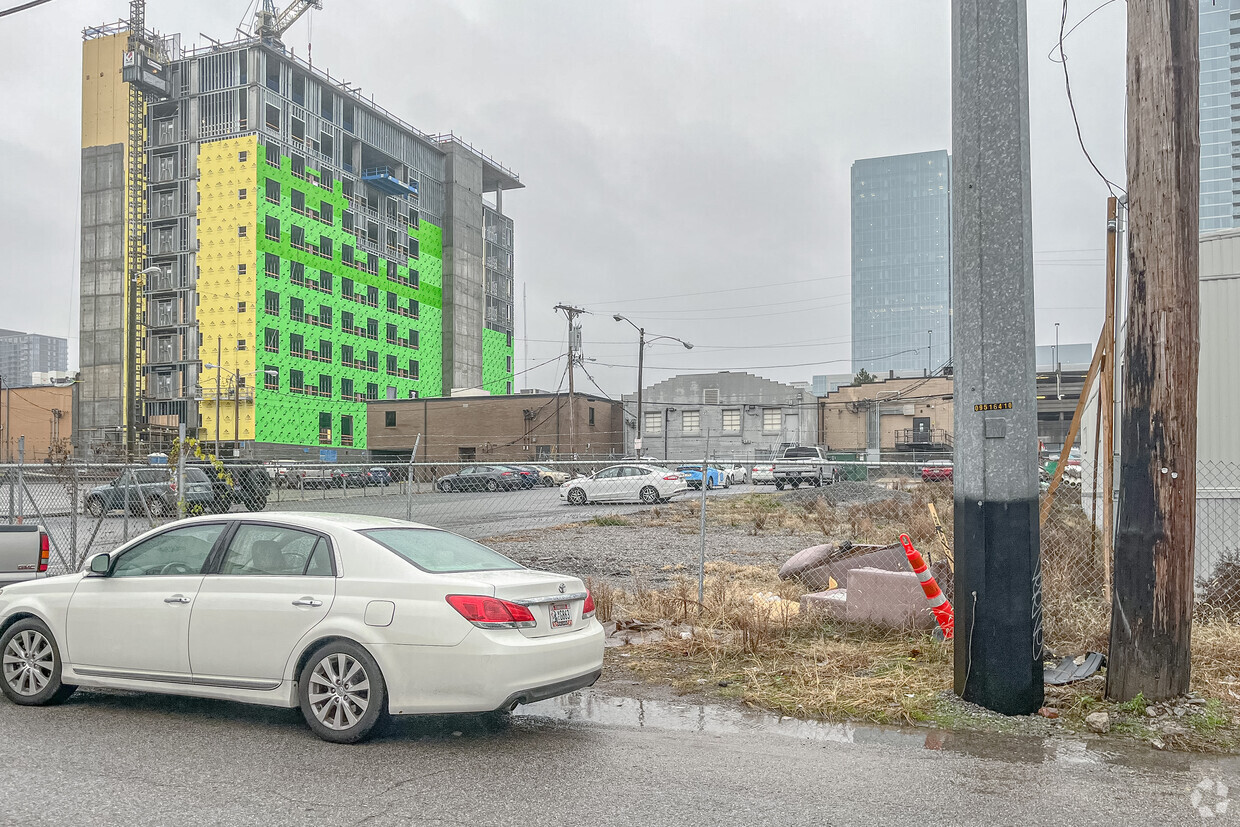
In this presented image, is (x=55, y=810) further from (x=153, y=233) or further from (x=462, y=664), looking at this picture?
(x=153, y=233)

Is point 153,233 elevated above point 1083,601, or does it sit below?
above

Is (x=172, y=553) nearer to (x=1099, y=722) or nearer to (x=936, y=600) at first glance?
(x=936, y=600)

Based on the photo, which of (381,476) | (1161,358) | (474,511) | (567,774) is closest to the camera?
(567,774)

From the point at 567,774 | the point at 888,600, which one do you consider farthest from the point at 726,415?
the point at 567,774

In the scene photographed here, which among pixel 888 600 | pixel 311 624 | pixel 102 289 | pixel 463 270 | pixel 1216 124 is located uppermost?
pixel 1216 124

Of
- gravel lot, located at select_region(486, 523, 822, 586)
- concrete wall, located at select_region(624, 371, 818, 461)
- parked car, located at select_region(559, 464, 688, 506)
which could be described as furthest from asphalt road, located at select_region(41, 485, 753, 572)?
concrete wall, located at select_region(624, 371, 818, 461)

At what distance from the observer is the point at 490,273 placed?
10531 cm

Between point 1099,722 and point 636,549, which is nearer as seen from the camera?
point 1099,722

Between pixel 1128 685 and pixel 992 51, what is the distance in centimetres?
459

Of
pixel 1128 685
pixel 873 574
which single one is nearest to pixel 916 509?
pixel 873 574

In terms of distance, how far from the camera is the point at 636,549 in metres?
17.6

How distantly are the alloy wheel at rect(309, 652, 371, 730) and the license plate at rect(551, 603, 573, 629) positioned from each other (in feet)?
3.97

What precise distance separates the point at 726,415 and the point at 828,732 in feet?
236

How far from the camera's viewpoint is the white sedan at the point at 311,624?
19.7 feet
